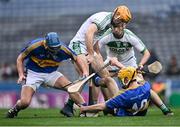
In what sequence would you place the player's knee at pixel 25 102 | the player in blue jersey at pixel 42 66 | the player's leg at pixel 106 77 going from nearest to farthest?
1. the player in blue jersey at pixel 42 66
2. the player's knee at pixel 25 102
3. the player's leg at pixel 106 77

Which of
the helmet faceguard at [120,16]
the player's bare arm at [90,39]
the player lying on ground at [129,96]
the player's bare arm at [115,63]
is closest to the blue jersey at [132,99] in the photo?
the player lying on ground at [129,96]

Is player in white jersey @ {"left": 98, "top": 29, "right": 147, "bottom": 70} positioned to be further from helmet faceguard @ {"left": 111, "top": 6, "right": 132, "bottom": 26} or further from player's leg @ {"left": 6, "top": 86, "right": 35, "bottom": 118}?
player's leg @ {"left": 6, "top": 86, "right": 35, "bottom": 118}

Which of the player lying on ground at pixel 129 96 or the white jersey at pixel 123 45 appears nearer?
the player lying on ground at pixel 129 96

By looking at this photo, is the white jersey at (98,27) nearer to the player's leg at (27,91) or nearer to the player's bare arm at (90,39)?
the player's bare arm at (90,39)

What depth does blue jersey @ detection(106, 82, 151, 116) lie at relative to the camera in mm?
12289

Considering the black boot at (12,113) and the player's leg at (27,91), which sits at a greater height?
the player's leg at (27,91)

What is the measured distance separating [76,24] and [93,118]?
15665 millimetres

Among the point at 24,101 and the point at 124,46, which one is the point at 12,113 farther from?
the point at 124,46

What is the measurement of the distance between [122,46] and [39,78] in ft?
5.30

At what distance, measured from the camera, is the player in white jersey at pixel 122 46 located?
13.4 m

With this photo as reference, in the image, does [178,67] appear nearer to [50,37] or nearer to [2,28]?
[2,28]

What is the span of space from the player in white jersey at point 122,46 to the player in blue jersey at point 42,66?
72cm

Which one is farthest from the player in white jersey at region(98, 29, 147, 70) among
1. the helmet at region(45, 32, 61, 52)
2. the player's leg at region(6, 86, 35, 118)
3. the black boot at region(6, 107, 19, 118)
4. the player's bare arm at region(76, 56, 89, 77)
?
the black boot at region(6, 107, 19, 118)

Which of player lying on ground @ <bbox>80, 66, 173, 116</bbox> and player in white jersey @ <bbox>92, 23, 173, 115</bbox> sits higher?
player in white jersey @ <bbox>92, 23, 173, 115</bbox>
